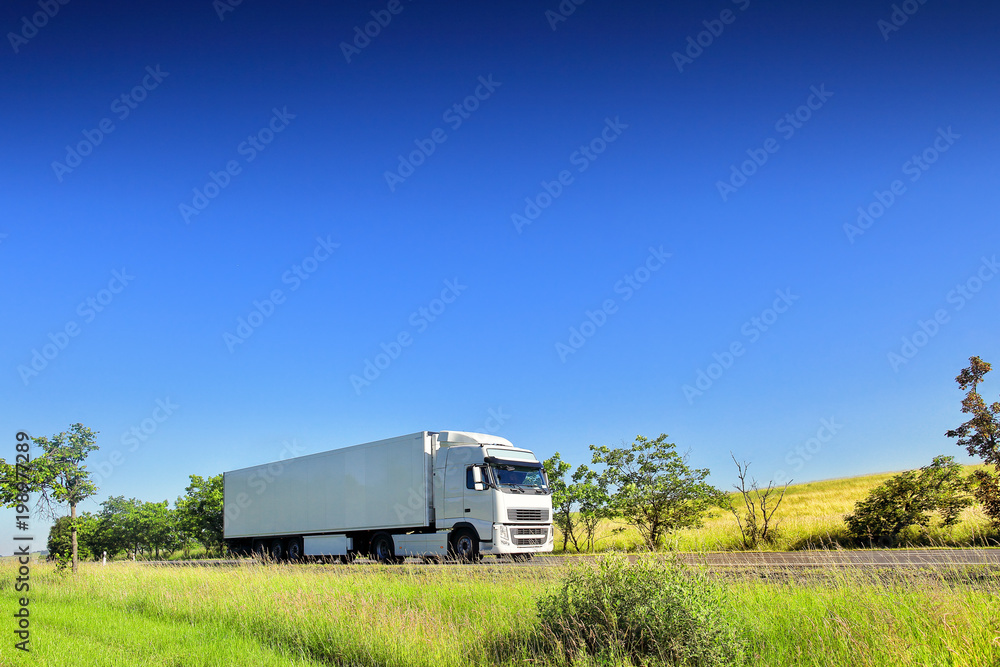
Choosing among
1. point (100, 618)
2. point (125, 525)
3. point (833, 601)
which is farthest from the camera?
point (125, 525)

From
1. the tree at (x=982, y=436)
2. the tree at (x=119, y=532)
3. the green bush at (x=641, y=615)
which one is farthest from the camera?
the tree at (x=119, y=532)

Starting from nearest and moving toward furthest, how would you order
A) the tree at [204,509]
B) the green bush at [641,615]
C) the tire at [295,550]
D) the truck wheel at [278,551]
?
the green bush at [641,615] < the tire at [295,550] < the truck wheel at [278,551] < the tree at [204,509]

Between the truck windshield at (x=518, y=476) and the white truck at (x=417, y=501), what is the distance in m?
0.03

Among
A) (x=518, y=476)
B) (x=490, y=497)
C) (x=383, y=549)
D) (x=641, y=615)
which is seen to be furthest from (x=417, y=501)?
(x=641, y=615)

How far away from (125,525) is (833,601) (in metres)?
57.9

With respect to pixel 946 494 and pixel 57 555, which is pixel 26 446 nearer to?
pixel 57 555

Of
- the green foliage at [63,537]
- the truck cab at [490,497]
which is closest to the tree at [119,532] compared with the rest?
the green foliage at [63,537]

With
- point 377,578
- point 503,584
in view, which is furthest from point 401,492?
point 503,584

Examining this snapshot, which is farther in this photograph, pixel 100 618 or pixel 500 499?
pixel 500 499

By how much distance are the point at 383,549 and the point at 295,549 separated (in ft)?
21.7

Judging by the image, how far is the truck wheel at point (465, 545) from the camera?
18.5m

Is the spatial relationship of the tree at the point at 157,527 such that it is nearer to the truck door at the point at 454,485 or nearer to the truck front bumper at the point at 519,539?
the truck door at the point at 454,485

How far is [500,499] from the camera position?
18359 mm

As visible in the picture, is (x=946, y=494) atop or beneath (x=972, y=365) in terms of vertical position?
beneath
